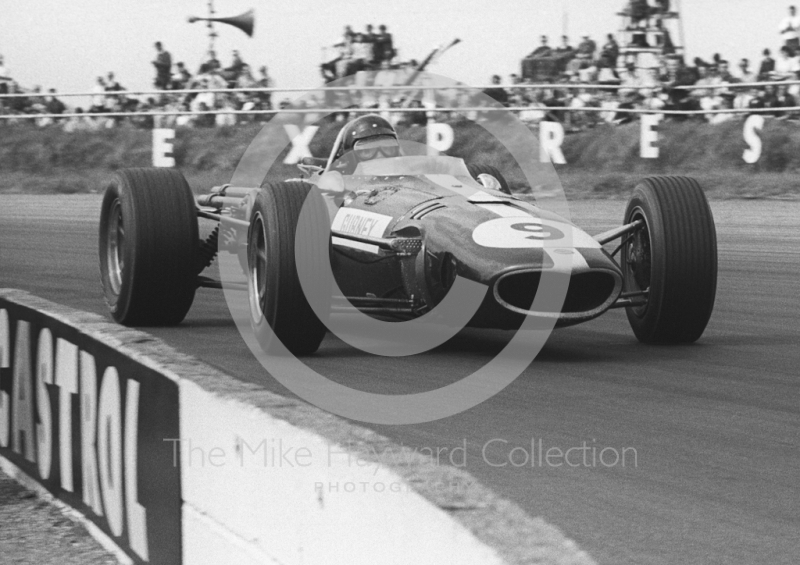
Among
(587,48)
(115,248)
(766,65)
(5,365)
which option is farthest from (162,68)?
(5,365)

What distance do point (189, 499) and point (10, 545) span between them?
1210 millimetres

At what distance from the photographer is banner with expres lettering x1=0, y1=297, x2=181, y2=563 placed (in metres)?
3.05

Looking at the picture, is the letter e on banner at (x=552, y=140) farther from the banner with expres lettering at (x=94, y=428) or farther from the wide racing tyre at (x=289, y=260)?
the banner with expres lettering at (x=94, y=428)

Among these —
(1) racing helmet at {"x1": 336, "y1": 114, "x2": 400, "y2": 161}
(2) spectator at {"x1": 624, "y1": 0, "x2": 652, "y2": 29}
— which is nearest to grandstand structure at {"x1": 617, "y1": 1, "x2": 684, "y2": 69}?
(2) spectator at {"x1": 624, "y1": 0, "x2": 652, "y2": 29}

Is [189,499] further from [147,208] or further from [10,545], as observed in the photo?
[147,208]

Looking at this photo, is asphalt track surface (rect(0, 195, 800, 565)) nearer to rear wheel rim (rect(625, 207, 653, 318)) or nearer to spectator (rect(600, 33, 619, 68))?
rear wheel rim (rect(625, 207, 653, 318))

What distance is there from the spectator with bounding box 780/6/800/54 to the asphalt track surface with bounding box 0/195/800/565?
9.43 metres

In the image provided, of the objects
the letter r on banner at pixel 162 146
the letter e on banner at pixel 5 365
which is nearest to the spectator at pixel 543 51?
the letter r on banner at pixel 162 146

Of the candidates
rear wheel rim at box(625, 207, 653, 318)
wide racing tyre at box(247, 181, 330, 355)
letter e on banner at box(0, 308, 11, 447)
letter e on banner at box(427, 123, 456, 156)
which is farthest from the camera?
letter e on banner at box(427, 123, 456, 156)

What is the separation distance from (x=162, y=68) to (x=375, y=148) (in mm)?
15840

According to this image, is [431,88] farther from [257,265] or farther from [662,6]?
[257,265]

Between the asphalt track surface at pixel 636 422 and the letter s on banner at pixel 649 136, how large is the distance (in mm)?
8626

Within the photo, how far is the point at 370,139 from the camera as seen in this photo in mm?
7391

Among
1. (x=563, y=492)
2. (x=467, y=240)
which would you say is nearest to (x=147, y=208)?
(x=467, y=240)
